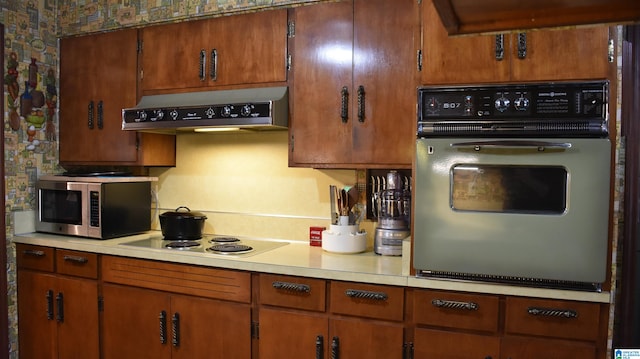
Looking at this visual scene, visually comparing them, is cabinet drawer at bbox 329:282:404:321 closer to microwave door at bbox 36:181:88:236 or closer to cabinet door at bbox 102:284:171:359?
cabinet door at bbox 102:284:171:359

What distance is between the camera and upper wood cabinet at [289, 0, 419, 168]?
234 cm

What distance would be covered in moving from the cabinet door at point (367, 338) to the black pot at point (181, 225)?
112 centimetres

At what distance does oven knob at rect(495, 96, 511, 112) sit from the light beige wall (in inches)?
39.1

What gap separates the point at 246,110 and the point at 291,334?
113cm

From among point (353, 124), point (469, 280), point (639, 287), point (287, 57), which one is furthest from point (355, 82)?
point (639, 287)

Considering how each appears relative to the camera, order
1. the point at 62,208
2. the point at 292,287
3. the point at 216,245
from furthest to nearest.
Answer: the point at 62,208 < the point at 216,245 < the point at 292,287

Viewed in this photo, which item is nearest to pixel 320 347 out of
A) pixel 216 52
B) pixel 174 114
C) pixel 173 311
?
pixel 173 311

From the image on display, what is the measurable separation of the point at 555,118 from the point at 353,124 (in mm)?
937

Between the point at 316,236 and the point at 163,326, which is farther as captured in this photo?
the point at 316,236

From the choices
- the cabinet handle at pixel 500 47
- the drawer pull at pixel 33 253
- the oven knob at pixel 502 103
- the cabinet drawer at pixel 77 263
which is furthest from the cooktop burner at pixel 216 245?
the cabinet handle at pixel 500 47

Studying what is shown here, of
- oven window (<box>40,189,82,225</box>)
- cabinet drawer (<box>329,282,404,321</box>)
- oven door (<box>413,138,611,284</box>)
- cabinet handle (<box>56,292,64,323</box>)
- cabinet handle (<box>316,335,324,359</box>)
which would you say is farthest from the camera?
oven window (<box>40,189,82,225</box>)

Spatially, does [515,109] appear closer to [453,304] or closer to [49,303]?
[453,304]

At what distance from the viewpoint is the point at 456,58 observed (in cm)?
198

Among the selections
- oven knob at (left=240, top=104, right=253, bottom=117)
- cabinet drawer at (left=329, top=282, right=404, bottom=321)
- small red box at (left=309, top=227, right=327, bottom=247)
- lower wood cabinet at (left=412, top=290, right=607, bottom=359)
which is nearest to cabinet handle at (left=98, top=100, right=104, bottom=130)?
oven knob at (left=240, top=104, right=253, bottom=117)
